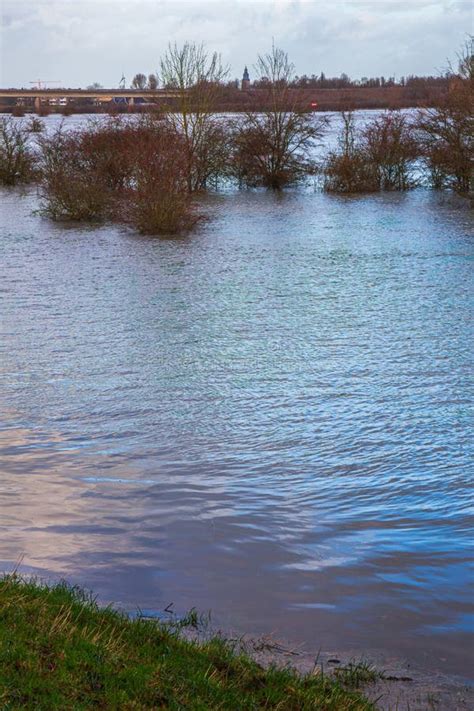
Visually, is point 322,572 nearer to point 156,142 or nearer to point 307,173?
point 156,142

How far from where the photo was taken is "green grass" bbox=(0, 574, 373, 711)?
156 inches

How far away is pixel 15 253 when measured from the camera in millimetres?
22484

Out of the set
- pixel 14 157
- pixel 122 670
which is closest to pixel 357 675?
pixel 122 670

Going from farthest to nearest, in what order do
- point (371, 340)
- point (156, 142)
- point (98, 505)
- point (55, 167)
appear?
point (55, 167) → point (156, 142) → point (371, 340) → point (98, 505)

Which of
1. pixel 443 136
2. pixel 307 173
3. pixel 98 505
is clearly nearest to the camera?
pixel 98 505

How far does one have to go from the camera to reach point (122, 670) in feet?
13.9

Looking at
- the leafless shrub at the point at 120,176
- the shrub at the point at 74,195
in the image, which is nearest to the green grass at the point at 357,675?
the leafless shrub at the point at 120,176

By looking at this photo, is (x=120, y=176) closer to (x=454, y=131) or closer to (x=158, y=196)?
(x=158, y=196)

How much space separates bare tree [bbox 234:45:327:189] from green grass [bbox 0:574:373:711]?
3532cm

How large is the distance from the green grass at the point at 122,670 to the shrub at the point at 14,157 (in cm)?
3764

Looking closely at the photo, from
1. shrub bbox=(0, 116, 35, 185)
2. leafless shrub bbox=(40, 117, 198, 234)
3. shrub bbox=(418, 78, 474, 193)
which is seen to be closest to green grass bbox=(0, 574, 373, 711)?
leafless shrub bbox=(40, 117, 198, 234)

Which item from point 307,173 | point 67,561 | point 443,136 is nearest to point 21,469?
point 67,561

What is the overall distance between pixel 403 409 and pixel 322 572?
155 inches

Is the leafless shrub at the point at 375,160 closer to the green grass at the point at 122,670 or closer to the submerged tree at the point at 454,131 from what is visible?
the submerged tree at the point at 454,131
